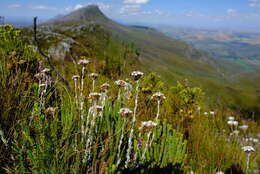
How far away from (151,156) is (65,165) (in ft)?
3.20

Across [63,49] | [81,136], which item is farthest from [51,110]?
[63,49]

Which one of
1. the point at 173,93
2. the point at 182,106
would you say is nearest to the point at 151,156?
the point at 182,106

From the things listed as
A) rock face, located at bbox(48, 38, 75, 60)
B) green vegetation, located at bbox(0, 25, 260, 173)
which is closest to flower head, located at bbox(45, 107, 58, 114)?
green vegetation, located at bbox(0, 25, 260, 173)

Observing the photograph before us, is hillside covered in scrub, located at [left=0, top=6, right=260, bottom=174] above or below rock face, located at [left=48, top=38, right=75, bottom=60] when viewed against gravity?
below

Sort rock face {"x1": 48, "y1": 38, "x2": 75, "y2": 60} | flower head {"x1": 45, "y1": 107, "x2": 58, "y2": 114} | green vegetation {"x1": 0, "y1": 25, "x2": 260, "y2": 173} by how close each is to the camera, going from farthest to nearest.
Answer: rock face {"x1": 48, "y1": 38, "x2": 75, "y2": 60} < flower head {"x1": 45, "y1": 107, "x2": 58, "y2": 114} < green vegetation {"x1": 0, "y1": 25, "x2": 260, "y2": 173}

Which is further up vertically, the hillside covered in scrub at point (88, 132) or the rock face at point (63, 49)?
the rock face at point (63, 49)

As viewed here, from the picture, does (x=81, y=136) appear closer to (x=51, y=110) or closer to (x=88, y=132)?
(x=88, y=132)

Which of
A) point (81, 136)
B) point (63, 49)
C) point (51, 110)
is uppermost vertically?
point (63, 49)

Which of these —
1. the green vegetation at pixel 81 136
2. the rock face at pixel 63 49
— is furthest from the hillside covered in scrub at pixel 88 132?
the rock face at pixel 63 49

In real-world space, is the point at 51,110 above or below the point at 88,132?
above

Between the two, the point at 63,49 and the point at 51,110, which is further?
the point at 63,49

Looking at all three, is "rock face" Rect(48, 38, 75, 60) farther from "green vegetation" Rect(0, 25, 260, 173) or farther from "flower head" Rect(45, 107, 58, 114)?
"flower head" Rect(45, 107, 58, 114)

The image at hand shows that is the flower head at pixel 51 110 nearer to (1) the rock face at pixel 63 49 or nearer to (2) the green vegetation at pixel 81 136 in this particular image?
(2) the green vegetation at pixel 81 136

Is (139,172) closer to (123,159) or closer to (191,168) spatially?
(123,159)
